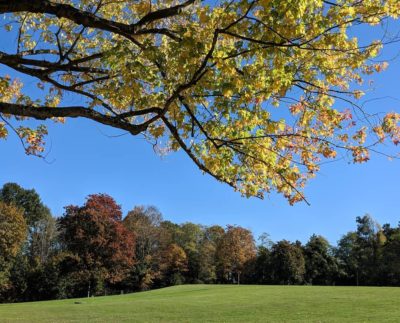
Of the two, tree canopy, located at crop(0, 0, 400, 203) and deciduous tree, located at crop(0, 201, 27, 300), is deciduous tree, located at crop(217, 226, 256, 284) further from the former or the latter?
tree canopy, located at crop(0, 0, 400, 203)

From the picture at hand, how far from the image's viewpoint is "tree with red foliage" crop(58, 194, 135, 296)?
42062 mm

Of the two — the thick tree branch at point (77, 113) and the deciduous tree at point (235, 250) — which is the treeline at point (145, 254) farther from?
the thick tree branch at point (77, 113)

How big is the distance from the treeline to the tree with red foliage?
98 mm

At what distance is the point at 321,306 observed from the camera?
1789 centimetres

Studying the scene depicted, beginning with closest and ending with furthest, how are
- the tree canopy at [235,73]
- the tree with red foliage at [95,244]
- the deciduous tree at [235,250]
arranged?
the tree canopy at [235,73] → the tree with red foliage at [95,244] → the deciduous tree at [235,250]

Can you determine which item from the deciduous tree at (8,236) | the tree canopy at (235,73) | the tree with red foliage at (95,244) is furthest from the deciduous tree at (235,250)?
the tree canopy at (235,73)

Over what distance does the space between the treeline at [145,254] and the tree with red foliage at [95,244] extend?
0.32ft

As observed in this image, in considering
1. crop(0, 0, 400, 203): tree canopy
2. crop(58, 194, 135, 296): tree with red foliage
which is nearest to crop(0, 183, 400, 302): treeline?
crop(58, 194, 135, 296): tree with red foliage

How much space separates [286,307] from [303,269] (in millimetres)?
35711

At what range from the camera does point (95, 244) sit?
42281 millimetres

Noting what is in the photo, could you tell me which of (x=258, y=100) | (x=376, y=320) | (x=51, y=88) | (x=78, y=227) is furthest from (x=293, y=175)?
(x=78, y=227)

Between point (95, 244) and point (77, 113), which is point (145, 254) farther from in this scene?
point (77, 113)

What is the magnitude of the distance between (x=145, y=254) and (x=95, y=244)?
18596mm

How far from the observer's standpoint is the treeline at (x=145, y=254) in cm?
4297
